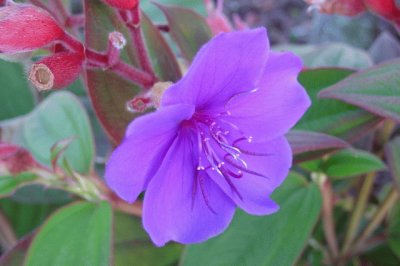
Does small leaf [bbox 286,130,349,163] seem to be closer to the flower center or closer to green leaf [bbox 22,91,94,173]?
the flower center

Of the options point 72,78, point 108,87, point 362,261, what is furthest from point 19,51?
point 362,261

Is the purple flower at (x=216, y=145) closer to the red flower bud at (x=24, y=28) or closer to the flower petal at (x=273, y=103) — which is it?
the flower petal at (x=273, y=103)

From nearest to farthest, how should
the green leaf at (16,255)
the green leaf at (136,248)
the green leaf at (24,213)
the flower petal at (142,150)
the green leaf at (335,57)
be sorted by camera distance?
the flower petal at (142,150) < the green leaf at (16,255) < the green leaf at (136,248) < the green leaf at (335,57) < the green leaf at (24,213)

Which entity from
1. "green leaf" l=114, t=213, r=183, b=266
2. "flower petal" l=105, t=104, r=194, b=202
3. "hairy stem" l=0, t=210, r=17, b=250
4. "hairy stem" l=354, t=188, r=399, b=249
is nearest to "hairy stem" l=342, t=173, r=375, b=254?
"hairy stem" l=354, t=188, r=399, b=249

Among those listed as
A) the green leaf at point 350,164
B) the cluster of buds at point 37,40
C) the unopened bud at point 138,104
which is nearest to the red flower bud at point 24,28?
the cluster of buds at point 37,40

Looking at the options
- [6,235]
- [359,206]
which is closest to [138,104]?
[359,206]

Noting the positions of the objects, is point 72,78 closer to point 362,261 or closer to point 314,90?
point 314,90
